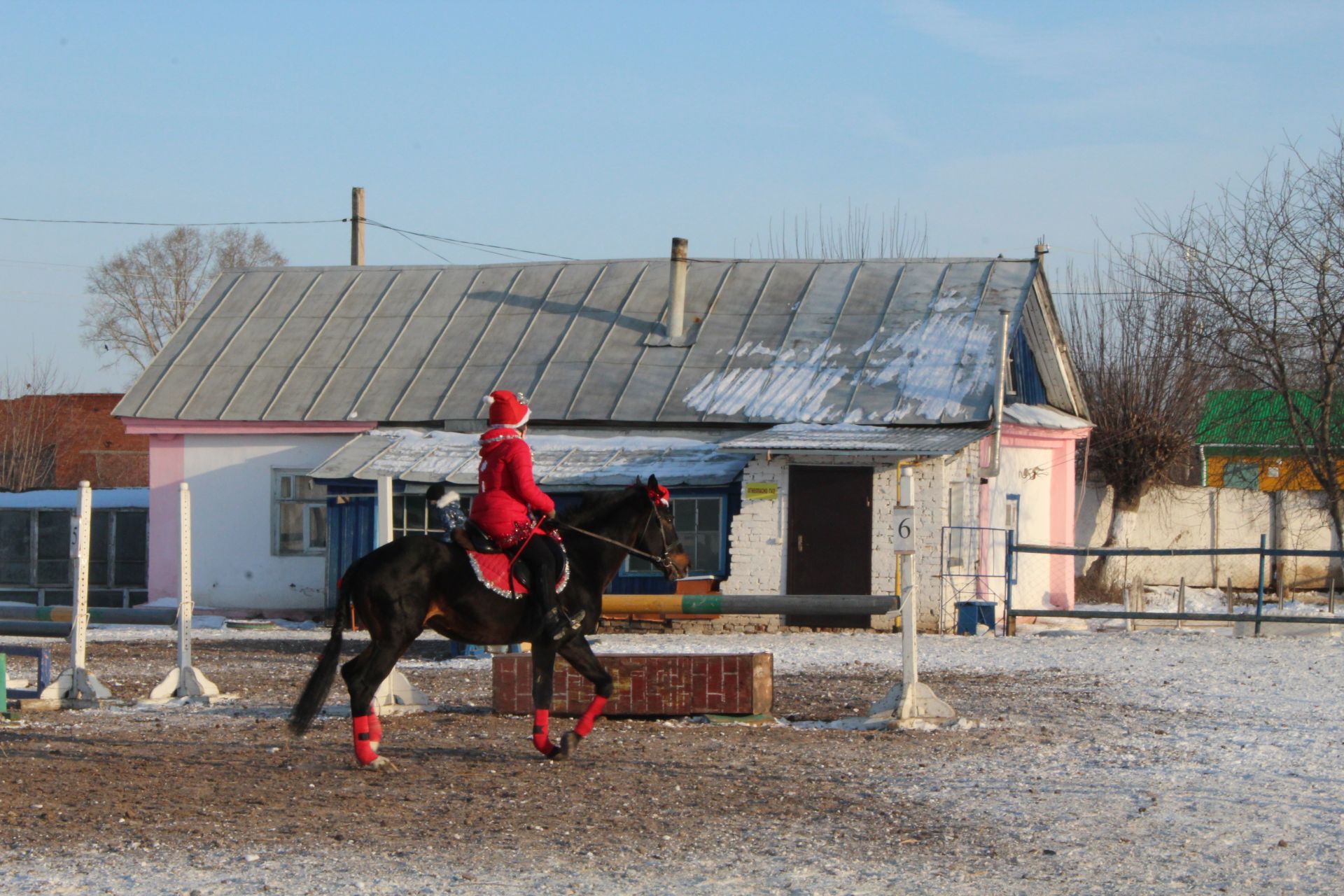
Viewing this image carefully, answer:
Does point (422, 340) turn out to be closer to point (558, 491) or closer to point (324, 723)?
point (558, 491)

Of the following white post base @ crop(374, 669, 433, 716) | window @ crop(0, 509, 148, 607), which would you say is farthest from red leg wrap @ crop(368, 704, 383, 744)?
window @ crop(0, 509, 148, 607)

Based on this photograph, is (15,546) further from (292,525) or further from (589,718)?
(589,718)

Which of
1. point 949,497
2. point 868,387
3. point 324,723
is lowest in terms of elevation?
point 324,723

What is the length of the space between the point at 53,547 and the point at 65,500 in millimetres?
880

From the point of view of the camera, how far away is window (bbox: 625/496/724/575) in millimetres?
21734

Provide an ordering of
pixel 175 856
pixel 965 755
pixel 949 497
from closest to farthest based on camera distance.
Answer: pixel 175 856
pixel 965 755
pixel 949 497

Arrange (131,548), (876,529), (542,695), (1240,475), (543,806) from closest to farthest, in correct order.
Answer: (543,806) → (542,695) → (876,529) → (131,548) → (1240,475)

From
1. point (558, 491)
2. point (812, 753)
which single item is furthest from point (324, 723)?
point (558, 491)

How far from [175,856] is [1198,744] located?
6.50 m

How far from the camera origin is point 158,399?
981 inches

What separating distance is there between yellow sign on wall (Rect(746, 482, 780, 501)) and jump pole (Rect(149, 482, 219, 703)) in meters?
10.1

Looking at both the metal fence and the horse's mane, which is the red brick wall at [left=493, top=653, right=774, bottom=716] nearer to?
the horse's mane

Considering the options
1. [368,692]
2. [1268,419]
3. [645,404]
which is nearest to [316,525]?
[645,404]

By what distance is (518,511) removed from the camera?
369 inches
